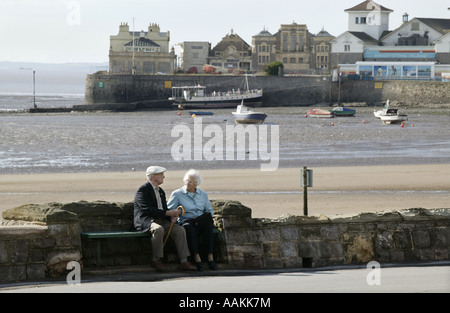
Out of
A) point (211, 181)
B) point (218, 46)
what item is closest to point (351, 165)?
point (211, 181)

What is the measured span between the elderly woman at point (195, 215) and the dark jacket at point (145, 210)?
31cm

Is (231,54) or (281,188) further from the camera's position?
(231,54)

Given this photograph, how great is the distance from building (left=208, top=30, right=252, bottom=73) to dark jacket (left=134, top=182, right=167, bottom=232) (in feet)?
328

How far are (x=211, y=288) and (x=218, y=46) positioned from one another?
111 meters

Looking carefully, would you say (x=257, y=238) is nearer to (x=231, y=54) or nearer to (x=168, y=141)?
(x=168, y=141)

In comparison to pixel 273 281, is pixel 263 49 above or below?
above

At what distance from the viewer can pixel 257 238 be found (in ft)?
30.7

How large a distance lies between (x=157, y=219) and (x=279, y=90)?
3103 inches

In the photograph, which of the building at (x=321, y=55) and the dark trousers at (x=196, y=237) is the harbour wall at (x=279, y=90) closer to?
the building at (x=321, y=55)

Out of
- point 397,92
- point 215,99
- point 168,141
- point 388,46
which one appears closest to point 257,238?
point 168,141

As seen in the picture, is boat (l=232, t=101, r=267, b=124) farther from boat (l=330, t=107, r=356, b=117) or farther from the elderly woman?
the elderly woman
